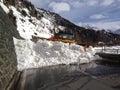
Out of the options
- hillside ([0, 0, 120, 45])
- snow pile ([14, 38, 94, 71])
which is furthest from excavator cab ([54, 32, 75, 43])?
hillside ([0, 0, 120, 45])

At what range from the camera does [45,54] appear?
79.7 feet

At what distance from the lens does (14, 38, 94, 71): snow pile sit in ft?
71.6

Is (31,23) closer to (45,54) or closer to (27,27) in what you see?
(27,27)

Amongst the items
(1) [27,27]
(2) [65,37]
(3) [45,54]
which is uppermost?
(1) [27,27]

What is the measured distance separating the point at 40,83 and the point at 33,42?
1320 cm

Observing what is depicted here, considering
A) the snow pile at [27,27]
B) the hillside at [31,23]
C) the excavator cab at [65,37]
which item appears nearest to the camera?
the excavator cab at [65,37]

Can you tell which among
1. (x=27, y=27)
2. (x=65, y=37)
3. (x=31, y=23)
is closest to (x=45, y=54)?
(x=65, y=37)

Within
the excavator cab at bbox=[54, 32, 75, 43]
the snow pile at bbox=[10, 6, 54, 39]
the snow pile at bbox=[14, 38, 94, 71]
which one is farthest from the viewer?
the snow pile at bbox=[10, 6, 54, 39]

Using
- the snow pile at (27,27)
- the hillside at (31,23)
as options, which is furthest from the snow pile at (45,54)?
the snow pile at (27,27)

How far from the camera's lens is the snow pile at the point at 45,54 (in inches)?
859

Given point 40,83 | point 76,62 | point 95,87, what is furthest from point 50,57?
point 95,87

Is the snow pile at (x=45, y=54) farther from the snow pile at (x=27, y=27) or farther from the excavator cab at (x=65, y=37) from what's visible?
the snow pile at (x=27, y=27)

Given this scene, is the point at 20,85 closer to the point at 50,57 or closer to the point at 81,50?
the point at 50,57

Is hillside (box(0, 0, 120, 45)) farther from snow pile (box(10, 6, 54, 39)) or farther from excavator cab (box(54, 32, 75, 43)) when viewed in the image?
excavator cab (box(54, 32, 75, 43))
